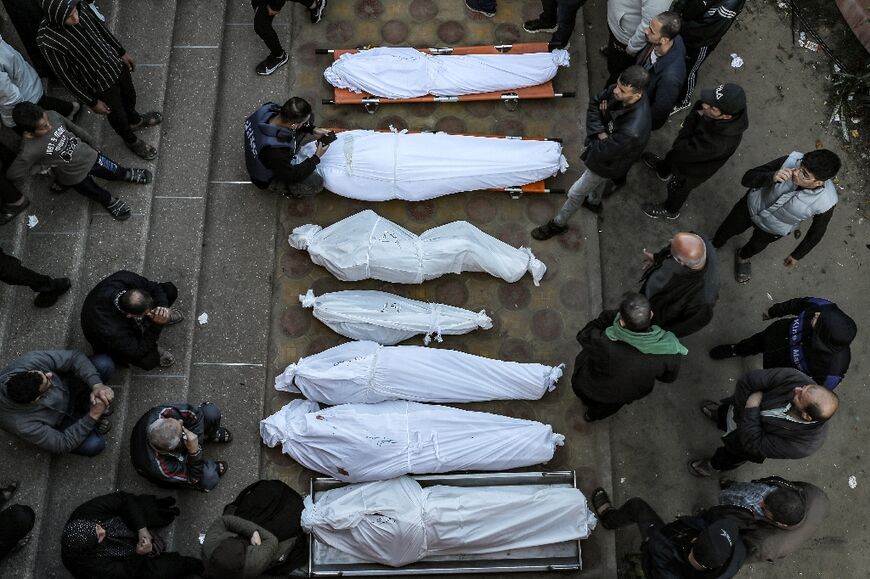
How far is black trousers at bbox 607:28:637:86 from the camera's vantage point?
5528 millimetres

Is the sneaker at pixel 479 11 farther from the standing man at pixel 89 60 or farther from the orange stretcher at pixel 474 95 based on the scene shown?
the standing man at pixel 89 60

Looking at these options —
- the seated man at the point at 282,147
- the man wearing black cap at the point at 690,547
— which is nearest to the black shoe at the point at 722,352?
the man wearing black cap at the point at 690,547

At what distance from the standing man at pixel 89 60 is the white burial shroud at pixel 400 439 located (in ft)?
8.50

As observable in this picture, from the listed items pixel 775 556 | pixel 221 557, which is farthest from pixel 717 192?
pixel 221 557

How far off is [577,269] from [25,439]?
13.3 ft

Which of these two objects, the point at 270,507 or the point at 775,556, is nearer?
the point at 775,556

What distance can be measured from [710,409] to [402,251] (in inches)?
103

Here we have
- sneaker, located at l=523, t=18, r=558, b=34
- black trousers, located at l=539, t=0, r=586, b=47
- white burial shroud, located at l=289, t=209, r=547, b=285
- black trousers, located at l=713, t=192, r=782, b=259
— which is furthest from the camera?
sneaker, located at l=523, t=18, r=558, b=34

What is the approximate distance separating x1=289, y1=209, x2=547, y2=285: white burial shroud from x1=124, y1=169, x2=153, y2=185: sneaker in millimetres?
1232

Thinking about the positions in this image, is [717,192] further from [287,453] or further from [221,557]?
[221,557]

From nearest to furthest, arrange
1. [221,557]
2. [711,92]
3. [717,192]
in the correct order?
[221,557], [711,92], [717,192]

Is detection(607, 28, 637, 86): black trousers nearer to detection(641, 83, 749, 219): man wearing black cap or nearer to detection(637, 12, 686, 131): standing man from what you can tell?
detection(637, 12, 686, 131): standing man

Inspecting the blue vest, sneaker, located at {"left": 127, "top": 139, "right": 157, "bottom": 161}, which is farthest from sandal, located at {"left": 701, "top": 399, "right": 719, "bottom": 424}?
sneaker, located at {"left": 127, "top": 139, "right": 157, "bottom": 161}

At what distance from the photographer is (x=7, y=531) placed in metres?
3.84
